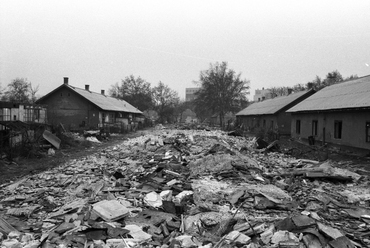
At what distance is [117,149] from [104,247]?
1334cm

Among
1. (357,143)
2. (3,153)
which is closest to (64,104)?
(3,153)

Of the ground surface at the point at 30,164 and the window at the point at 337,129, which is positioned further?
the window at the point at 337,129

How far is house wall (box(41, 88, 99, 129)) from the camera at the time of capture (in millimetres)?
30891

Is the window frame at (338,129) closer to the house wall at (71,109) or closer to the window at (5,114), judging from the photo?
the window at (5,114)

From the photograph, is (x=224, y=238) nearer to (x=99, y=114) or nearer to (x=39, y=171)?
(x=39, y=171)

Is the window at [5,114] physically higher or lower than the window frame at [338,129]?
higher

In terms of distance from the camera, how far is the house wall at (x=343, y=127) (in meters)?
15.2

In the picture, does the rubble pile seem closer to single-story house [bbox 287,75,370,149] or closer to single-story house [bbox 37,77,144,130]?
single-story house [bbox 287,75,370,149]

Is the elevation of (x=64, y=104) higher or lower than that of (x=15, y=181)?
higher

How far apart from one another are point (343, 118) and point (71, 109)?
2669 centimetres

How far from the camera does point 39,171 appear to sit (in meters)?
11.1

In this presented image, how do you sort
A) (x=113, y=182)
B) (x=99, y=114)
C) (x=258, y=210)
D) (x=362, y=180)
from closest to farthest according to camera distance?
(x=258, y=210) < (x=113, y=182) < (x=362, y=180) < (x=99, y=114)

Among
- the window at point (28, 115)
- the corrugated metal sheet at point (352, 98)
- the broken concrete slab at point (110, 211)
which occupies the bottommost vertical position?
the broken concrete slab at point (110, 211)

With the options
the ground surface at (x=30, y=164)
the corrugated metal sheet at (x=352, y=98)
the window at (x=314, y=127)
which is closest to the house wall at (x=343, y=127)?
the window at (x=314, y=127)
